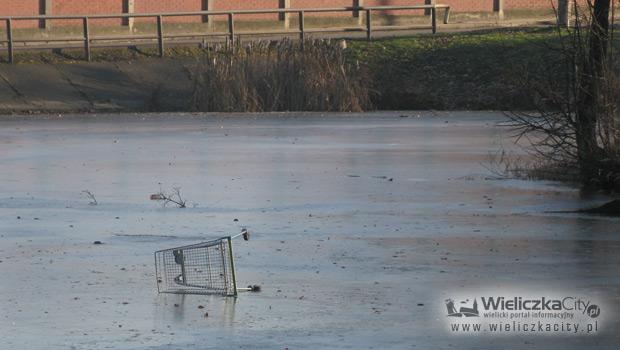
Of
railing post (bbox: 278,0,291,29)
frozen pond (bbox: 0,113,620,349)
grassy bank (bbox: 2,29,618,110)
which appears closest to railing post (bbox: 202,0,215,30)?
railing post (bbox: 278,0,291,29)

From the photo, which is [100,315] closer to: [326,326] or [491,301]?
[326,326]

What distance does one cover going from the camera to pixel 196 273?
1183 centimetres

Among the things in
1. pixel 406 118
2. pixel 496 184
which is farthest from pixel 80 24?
pixel 496 184

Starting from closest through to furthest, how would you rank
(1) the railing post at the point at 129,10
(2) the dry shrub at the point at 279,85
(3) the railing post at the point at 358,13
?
(2) the dry shrub at the point at 279,85, (1) the railing post at the point at 129,10, (3) the railing post at the point at 358,13

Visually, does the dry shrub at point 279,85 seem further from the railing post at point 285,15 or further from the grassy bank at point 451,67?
the railing post at point 285,15

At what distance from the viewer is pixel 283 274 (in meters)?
12.1

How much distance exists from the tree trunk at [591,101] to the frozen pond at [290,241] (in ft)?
1.29

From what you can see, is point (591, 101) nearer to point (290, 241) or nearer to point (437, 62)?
point (290, 241)

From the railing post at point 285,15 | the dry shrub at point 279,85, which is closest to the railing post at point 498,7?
the railing post at point 285,15

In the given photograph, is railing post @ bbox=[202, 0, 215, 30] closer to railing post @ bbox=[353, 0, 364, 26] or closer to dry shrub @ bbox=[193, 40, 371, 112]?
railing post @ bbox=[353, 0, 364, 26]

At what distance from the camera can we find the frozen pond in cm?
984

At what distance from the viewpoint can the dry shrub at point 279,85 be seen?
3638 centimetres

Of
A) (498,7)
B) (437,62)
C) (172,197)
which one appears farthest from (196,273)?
(498,7)

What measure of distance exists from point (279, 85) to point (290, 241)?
2284 centimetres
